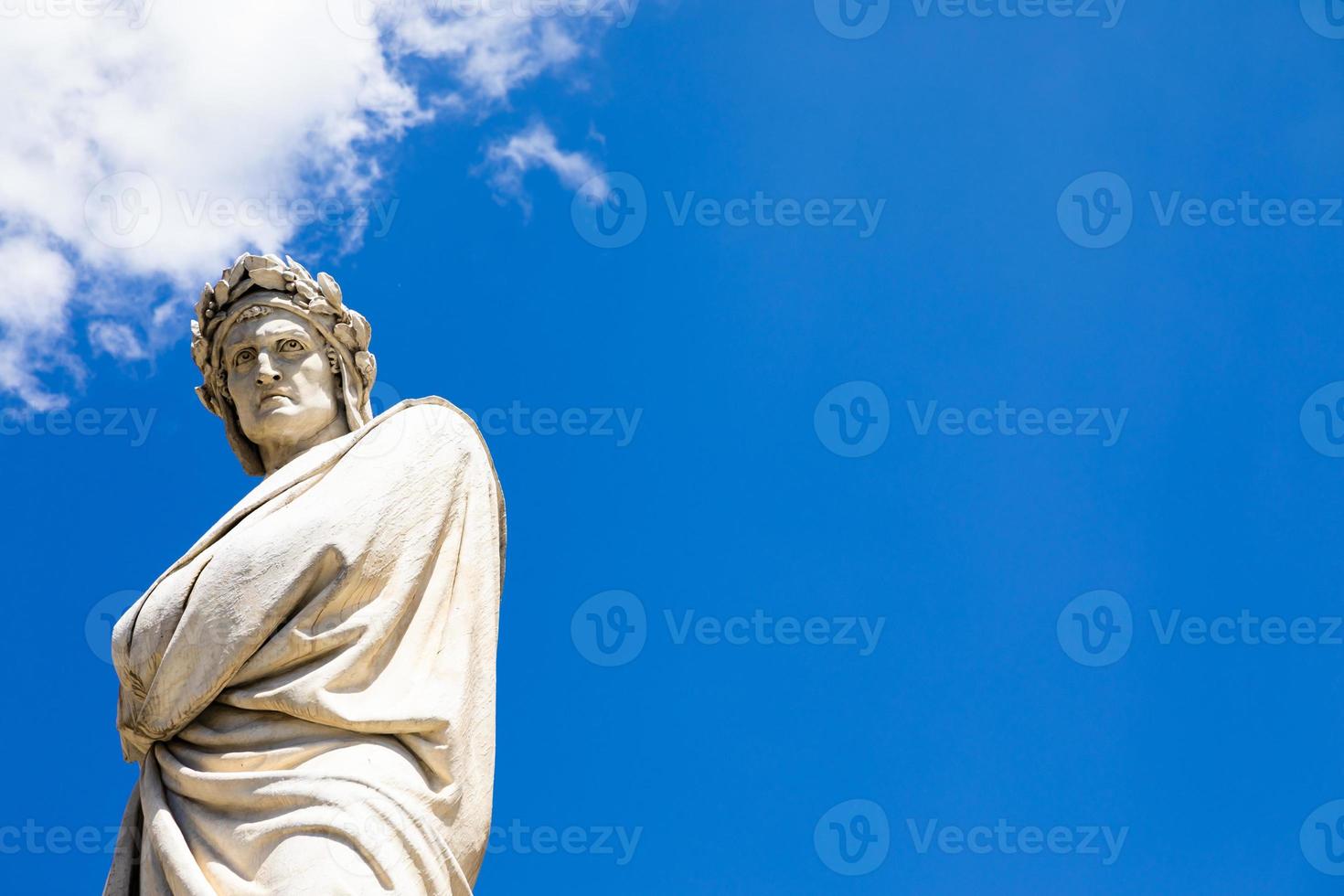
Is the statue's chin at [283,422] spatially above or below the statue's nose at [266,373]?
below

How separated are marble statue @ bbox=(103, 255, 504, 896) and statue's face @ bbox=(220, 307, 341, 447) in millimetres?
374

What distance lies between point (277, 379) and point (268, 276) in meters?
0.49

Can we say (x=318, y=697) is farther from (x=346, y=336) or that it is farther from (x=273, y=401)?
(x=346, y=336)

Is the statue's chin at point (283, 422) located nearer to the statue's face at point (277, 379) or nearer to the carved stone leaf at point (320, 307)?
the statue's face at point (277, 379)

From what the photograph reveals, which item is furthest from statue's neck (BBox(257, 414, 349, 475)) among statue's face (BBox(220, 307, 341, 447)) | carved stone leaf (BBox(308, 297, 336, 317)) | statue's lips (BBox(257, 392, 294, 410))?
carved stone leaf (BBox(308, 297, 336, 317))

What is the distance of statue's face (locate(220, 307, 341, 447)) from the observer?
8.62 meters

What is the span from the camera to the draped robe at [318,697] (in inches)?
273

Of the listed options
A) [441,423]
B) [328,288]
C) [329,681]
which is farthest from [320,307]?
[329,681]

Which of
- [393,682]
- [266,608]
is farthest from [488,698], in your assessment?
[266,608]

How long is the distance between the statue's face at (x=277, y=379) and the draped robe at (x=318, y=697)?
668 millimetres

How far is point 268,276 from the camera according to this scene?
8.67 meters

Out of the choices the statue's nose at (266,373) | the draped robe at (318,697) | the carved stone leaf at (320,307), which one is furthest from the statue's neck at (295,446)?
the draped robe at (318,697)

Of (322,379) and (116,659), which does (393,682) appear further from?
(322,379)

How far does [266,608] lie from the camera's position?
7.36 m
